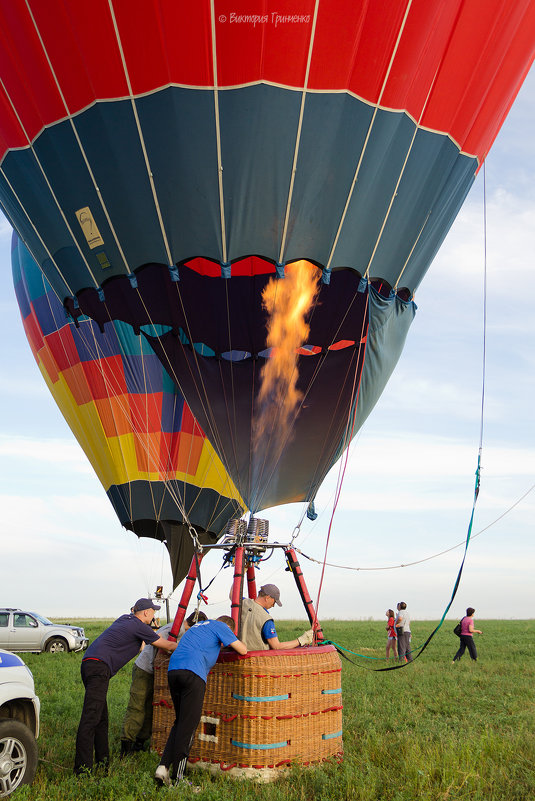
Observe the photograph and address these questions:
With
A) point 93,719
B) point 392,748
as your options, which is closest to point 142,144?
point 93,719

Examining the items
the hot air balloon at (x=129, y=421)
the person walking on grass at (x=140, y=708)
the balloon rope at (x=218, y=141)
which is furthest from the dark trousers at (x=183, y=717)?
the hot air balloon at (x=129, y=421)

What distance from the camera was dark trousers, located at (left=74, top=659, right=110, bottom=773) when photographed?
5.41 meters

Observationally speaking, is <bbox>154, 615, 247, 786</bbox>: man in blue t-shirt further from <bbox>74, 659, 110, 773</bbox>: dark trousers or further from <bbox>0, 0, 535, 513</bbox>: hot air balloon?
<bbox>0, 0, 535, 513</bbox>: hot air balloon

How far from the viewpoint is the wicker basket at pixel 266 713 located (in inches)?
210

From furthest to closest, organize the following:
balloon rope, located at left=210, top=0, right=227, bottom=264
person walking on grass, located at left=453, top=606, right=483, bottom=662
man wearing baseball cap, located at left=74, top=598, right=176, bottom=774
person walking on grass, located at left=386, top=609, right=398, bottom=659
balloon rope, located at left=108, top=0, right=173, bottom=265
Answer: person walking on grass, located at left=386, top=609, right=398, bottom=659
person walking on grass, located at left=453, top=606, right=483, bottom=662
balloon rope, located at left=108, top=0, right=173, bottom=265
balloon rope, located at left=210, top=0, right=227, bottom=264
man wearing baseball cap, located at left=74, top=598, right=176, bottom=774

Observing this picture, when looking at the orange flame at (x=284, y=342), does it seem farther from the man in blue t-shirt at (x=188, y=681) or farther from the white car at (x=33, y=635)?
the white car at (x=33, y=635)

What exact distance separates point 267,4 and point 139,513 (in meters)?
12.1

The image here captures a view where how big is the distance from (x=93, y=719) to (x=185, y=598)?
145cm

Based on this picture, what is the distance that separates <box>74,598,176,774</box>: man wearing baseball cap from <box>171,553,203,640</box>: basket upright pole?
46 centimetres

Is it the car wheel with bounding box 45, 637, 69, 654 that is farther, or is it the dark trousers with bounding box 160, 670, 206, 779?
the car wheel with bounding box 45, 637, 69, 654

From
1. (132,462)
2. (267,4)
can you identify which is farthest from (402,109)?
(132,462)

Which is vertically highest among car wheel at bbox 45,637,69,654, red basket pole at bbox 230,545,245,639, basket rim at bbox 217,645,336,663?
red basket pole at bbox 230,545,245,639

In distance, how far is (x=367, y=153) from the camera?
795 centimetres

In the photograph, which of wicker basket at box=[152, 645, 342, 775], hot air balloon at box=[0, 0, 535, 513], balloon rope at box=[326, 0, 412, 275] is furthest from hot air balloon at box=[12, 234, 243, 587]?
wicker basket at box=[152, 645, 342, 775]
